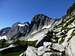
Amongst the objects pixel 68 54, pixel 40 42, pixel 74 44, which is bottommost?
pixel 68 54

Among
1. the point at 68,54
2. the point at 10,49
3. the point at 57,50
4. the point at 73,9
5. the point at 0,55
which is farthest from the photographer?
the point at 73,9

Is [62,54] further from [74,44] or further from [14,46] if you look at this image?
[14,46]

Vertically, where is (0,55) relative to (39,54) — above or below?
above

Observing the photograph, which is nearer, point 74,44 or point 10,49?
point 74,44

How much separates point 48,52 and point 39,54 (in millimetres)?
1879

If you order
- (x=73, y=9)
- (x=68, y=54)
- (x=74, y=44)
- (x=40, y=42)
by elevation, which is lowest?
(x=68, y=54)

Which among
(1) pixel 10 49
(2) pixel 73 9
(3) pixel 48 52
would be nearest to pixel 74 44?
(3) pixel 48 52

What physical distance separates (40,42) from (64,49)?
1747 cm

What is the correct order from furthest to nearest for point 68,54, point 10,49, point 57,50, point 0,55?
point 10,49, point 0,55, point 57,50, point 68,54

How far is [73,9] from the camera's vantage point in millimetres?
159125

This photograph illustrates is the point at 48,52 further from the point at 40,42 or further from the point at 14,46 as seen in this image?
the point at 14,46

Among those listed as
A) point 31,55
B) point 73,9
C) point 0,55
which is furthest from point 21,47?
point 73,9

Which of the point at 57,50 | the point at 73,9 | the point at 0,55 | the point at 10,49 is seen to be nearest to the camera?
the point at 57,50

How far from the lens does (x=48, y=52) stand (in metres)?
37.8
